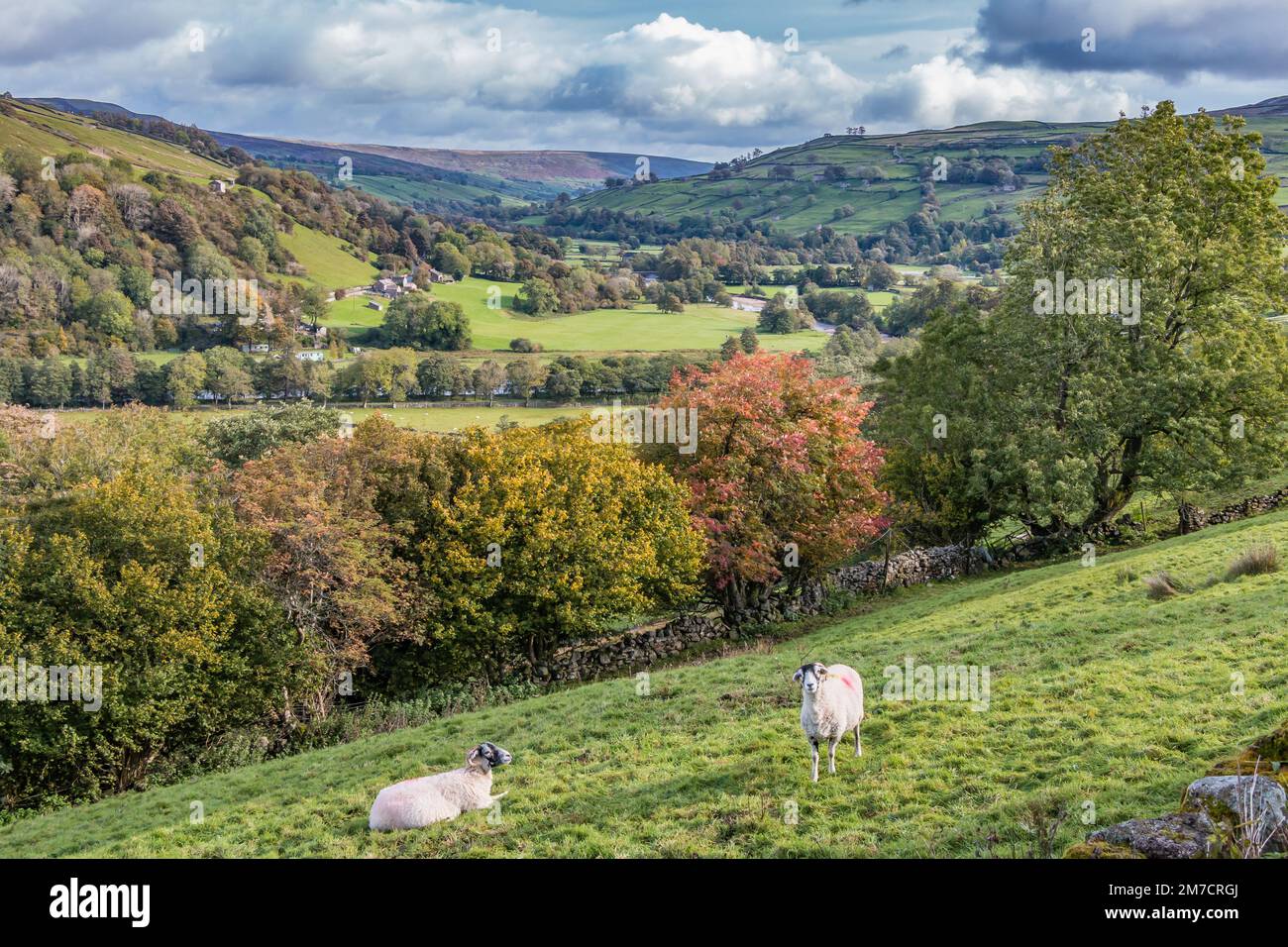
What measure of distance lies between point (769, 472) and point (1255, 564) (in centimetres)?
Result: 1512

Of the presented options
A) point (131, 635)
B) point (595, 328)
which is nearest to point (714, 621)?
point (131, 635)

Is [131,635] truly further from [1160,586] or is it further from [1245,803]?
[1160,586]

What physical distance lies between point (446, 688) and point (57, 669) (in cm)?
1084

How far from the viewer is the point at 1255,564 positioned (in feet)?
71.1

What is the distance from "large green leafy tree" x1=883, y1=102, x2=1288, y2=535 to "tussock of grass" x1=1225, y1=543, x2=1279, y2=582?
8693 millimetres

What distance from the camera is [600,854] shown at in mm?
11297

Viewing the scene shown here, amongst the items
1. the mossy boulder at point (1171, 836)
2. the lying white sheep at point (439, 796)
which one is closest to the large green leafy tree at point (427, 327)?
the lying white sheep at point (439, 796)

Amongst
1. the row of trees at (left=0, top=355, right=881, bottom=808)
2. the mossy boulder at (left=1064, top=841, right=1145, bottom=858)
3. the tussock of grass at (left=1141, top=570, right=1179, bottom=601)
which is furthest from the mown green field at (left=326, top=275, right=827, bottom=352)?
the mossy boulder at (left=1064, top=841, right=1145, bottom=858)

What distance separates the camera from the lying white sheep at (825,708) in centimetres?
1259

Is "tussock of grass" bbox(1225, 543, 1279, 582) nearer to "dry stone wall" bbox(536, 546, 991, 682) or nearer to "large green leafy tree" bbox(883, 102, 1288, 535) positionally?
"large green leafy tree" bbox(883, 102, 1288, 535)

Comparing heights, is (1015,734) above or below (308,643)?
above
